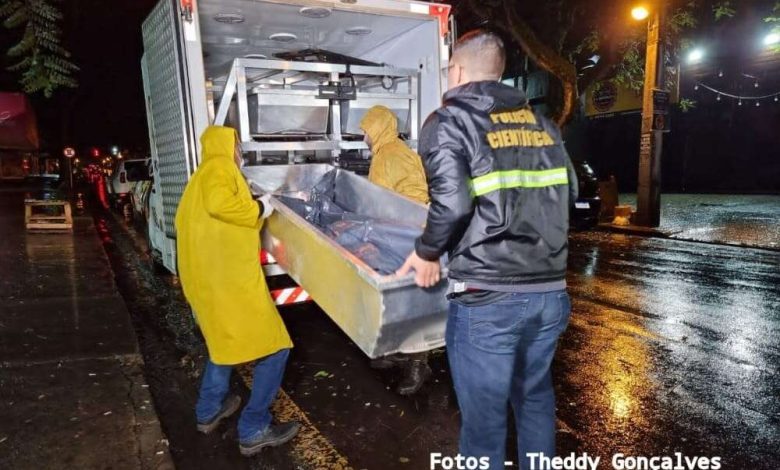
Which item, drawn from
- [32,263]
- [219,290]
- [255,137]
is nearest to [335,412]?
[219,290]

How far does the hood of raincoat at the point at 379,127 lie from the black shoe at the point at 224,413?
80.3 inches

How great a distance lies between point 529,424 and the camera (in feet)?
7.17

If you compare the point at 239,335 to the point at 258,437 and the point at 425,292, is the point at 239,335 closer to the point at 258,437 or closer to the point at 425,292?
the point at 258,437

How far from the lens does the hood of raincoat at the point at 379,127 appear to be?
3.91 meters

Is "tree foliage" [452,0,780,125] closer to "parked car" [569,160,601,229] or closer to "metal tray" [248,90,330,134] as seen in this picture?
"parked car" [569,160,601,229]

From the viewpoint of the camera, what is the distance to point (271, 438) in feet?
9.56

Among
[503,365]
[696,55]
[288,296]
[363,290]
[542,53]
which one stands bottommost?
[288,296]

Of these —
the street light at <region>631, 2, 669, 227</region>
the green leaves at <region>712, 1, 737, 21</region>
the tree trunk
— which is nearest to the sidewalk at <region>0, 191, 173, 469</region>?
the tree trunk

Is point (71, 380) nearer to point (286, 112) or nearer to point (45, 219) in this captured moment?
point (286, 112)

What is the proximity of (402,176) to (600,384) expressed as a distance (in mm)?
2061

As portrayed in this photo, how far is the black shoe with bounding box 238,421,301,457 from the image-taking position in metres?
2.87

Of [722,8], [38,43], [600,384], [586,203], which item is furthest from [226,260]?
[722,8]

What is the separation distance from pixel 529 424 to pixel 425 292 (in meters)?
0.71

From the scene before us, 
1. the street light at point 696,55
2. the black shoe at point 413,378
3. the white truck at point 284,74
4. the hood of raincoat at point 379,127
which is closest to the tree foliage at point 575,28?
the street light at point 696,55
